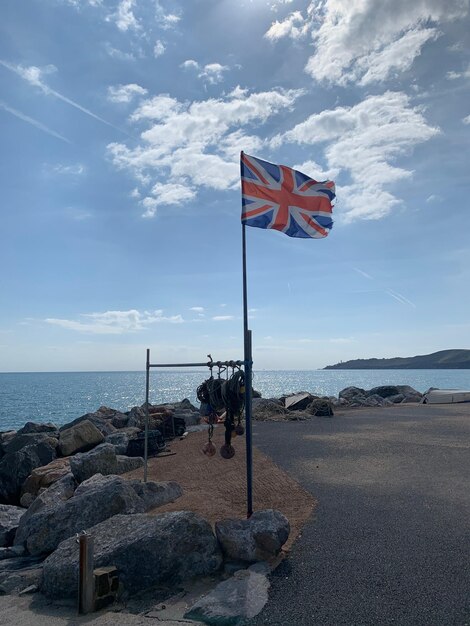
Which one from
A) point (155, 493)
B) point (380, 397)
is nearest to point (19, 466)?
point (155, 493)

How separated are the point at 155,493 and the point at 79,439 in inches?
384

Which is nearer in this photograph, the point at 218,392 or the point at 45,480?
the point at 218,392

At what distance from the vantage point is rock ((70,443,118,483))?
1232 centimetres

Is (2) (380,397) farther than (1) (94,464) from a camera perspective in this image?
Yes

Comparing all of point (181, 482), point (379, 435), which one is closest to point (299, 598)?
point (181, 482)

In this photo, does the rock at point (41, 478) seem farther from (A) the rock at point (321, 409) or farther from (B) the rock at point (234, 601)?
(A) the rock at point (321, 409)

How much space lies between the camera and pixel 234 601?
5551 millimetres

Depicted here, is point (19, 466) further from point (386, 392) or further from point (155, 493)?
point (386, 392)

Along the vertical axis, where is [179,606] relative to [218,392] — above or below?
below

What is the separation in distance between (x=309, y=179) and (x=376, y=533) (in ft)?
19.5

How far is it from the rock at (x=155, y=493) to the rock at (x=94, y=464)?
296 cm

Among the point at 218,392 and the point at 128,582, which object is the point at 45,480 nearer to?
the point at 218,392

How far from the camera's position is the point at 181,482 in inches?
452

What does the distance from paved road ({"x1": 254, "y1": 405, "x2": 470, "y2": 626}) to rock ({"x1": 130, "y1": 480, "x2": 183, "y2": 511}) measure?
2727mm
